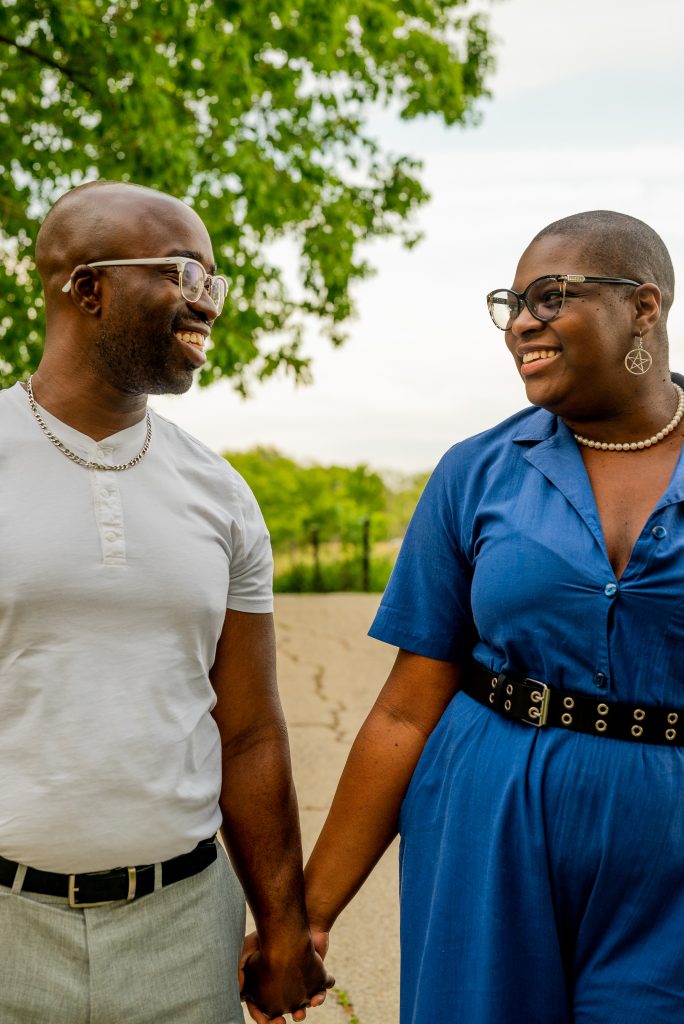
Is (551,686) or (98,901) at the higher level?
(551,686)

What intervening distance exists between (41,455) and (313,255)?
29.1 ft

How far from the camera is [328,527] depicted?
14.1m

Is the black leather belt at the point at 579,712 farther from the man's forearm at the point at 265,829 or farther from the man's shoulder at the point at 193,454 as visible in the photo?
the man's shoulder at the point at 193,454

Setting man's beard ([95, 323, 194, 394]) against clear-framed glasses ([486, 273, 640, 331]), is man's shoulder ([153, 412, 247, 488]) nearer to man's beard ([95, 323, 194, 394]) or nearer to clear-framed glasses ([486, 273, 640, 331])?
man's beard ([95, 323, 194, 394])

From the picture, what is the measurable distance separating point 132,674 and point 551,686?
74 centimetres

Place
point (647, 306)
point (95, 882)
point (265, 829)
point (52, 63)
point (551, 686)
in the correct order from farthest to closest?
1. point (52, 63)
2. point (265, 829)
3. point (647, 306)
4. point (551, 686)
5. point (95, 882)

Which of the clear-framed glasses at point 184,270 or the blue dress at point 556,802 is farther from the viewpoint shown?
the clear-framed glasses at point 184,270

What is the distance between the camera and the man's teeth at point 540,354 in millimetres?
2165

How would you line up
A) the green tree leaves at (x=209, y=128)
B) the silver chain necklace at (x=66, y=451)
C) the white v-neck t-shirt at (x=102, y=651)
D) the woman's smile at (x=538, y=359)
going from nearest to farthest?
the white v-neck t-shirt at (x=102, y=651)
the silver chain necklace at (x=66, y=451)
the woman's smile at (x=538, y=359)
the green tree leaves at (x=209, y=128)

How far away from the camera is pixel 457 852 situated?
7.04 ft

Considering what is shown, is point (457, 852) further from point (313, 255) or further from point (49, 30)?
point (313, 255)

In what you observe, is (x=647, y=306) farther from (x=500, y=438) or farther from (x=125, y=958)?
(x=125, y=958)

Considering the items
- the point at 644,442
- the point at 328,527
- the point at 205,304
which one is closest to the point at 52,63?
the point at 205,304

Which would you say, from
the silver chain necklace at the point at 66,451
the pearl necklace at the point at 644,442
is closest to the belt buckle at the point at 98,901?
the silver chain necklace at the point at 66,451
